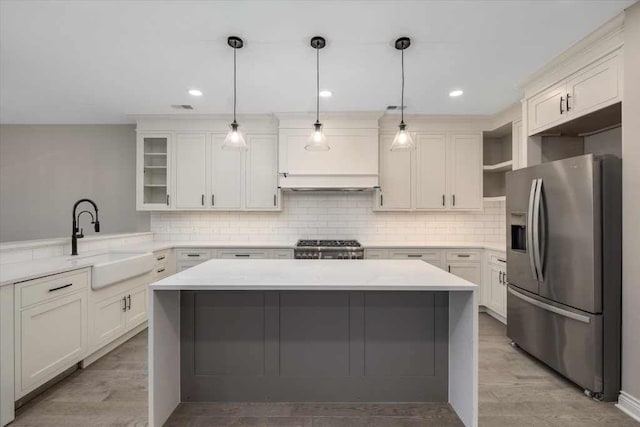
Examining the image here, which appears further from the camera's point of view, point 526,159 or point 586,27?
point 526,159

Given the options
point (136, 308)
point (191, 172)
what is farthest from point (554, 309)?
point (191, 172)

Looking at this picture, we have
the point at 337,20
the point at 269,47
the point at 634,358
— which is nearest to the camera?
the point at 634,358

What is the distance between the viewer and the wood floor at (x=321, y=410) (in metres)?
1.88

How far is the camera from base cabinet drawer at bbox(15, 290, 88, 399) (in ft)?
6.31

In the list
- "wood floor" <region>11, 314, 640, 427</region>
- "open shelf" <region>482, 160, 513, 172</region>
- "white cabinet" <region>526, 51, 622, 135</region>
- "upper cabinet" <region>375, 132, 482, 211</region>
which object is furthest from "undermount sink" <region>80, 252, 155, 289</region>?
"open shelf" <region>482, 160, 513, 172</region>

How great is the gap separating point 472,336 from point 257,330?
1324mm

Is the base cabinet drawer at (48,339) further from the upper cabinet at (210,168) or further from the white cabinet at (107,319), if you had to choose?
the upper cabinet at (210,168)

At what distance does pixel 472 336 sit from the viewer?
1.69 metres

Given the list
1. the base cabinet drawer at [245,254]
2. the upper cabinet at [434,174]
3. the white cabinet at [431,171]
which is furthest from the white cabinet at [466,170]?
the base cabinet drawer at [245,254]

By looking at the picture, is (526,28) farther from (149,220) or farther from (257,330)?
(149,220)

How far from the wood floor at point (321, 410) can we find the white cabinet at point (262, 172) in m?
2.36

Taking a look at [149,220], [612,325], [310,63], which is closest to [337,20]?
[310,63]

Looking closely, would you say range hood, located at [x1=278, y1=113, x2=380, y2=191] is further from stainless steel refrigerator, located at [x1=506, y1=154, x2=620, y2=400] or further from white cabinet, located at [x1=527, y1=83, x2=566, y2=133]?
stainless steel refrigerator, located at [x1=506, y1=154, x2=620, y2=400]

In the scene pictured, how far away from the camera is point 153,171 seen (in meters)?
4.20
